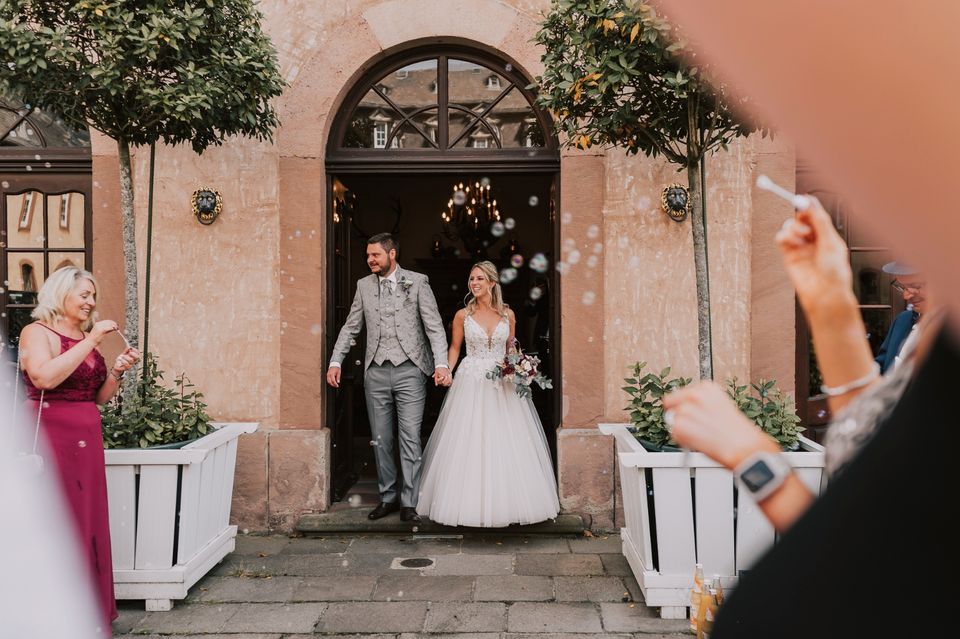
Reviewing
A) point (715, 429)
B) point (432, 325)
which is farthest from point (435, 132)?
point (715, 429)

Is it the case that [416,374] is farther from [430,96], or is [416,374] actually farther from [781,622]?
[781,622]

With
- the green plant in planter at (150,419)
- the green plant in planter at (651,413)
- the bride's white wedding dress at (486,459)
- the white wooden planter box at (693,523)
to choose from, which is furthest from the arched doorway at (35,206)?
the white wooden planter box at (693,523)

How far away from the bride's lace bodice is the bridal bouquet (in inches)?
8.7

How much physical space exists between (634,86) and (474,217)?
678 centimetres

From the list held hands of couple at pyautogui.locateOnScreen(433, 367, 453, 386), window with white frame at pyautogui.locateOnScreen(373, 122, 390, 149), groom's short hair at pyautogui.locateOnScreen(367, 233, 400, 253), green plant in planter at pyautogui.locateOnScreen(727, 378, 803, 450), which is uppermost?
window with white frame at pyautogui.locateOnScreen(373, 122, 390, 149)

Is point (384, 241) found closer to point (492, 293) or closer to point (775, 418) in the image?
point (492, 293)

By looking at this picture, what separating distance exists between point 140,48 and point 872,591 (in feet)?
13.4

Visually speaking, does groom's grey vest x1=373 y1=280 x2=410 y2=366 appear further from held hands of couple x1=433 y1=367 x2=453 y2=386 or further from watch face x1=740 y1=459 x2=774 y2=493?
watch face x1=740 y1=459 x2=774 y2=493

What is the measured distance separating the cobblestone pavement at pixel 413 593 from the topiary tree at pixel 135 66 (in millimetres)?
1785

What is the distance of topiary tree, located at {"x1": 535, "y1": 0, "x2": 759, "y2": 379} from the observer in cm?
356

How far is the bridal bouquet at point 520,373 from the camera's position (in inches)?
212

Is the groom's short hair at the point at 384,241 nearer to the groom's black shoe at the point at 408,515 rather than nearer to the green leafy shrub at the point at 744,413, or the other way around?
the groom's black shoe at the point at 408,515

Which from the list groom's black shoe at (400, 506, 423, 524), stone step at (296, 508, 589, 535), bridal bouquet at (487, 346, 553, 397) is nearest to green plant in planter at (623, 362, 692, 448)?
bridal bouquet at (487, 346, 553, 397)

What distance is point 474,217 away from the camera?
1055cm
